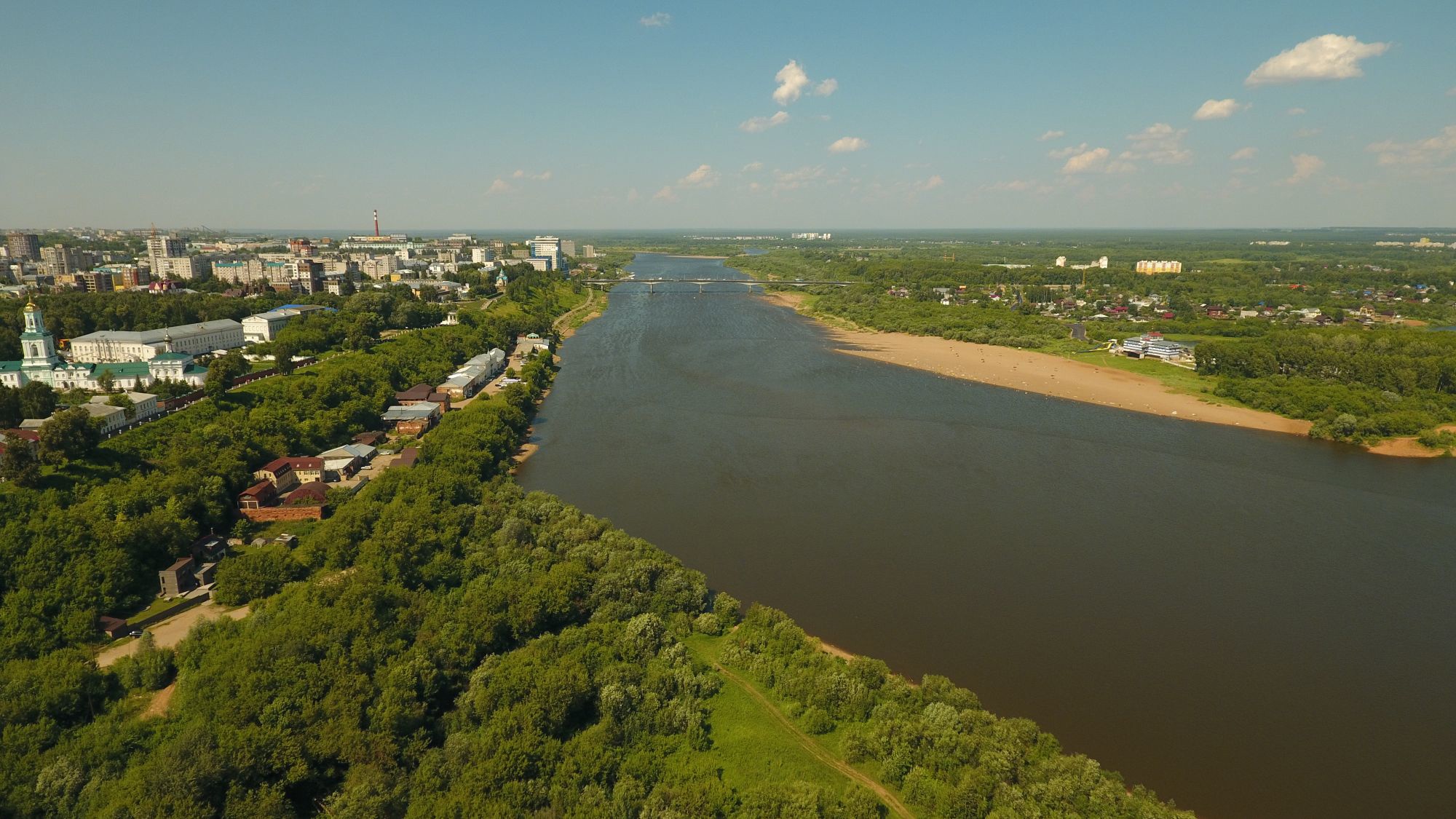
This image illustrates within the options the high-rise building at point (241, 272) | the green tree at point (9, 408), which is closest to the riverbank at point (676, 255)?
the high-rise building at point (241, 272)

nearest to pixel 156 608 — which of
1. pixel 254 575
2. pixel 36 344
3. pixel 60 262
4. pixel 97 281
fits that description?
pixel 254 575

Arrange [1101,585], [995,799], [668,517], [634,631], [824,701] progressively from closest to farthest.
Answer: [995,799], [824,701], [634,631], [1101,585], [668,517]

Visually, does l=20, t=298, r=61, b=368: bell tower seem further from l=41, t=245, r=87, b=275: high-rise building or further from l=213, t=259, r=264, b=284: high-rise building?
l=41, t=245, r=87, b=275: high-rise building

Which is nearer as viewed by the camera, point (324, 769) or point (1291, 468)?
point (324, 769)

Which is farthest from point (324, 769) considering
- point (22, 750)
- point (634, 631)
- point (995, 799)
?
point (995, 799)

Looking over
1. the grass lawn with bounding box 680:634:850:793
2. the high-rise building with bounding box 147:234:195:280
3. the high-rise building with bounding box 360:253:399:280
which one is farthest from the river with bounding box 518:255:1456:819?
the high-rise building with bounding box 147:234:195:280

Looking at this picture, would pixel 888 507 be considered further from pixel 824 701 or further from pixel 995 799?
pixel 995 799
